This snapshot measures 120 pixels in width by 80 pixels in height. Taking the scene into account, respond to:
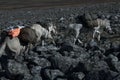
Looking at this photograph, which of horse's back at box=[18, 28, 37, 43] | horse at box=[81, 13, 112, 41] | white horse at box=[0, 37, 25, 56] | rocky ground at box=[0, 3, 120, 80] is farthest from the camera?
horse at box=[81, 13, 112, 41]

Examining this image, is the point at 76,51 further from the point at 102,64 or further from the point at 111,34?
the point at 111,34

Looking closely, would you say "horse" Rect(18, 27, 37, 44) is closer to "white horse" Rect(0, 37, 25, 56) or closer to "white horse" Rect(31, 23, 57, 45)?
"white horse" Rect(0, 37, 25, 56)

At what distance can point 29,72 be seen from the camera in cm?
1331

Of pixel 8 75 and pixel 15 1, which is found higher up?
pixel 8 75

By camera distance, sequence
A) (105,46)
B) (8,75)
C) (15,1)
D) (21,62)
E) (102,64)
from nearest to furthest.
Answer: (102,64) < (8,75) < (21,62) < (105,46) < (15,1)

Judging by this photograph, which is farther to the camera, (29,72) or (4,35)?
(4,35)

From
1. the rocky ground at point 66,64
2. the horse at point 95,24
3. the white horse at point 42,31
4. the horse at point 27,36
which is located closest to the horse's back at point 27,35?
the horse at point 27,36

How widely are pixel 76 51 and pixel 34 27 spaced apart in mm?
3194

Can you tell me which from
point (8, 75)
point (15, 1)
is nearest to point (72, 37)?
point (8, 75)

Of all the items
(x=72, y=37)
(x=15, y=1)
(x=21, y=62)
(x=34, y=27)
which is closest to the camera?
(x=21, y=62)

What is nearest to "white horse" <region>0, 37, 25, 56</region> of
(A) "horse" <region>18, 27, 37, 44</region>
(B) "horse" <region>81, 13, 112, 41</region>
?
(A) "horse" <region>18, 27, 37, 44</region>

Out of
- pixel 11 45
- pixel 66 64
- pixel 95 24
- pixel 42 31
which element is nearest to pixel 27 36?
pixel 11 45

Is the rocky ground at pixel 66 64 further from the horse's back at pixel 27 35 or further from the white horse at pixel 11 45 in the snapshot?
the horse's back at pixel 27 35

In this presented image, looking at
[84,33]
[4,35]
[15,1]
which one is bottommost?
[15,1]
